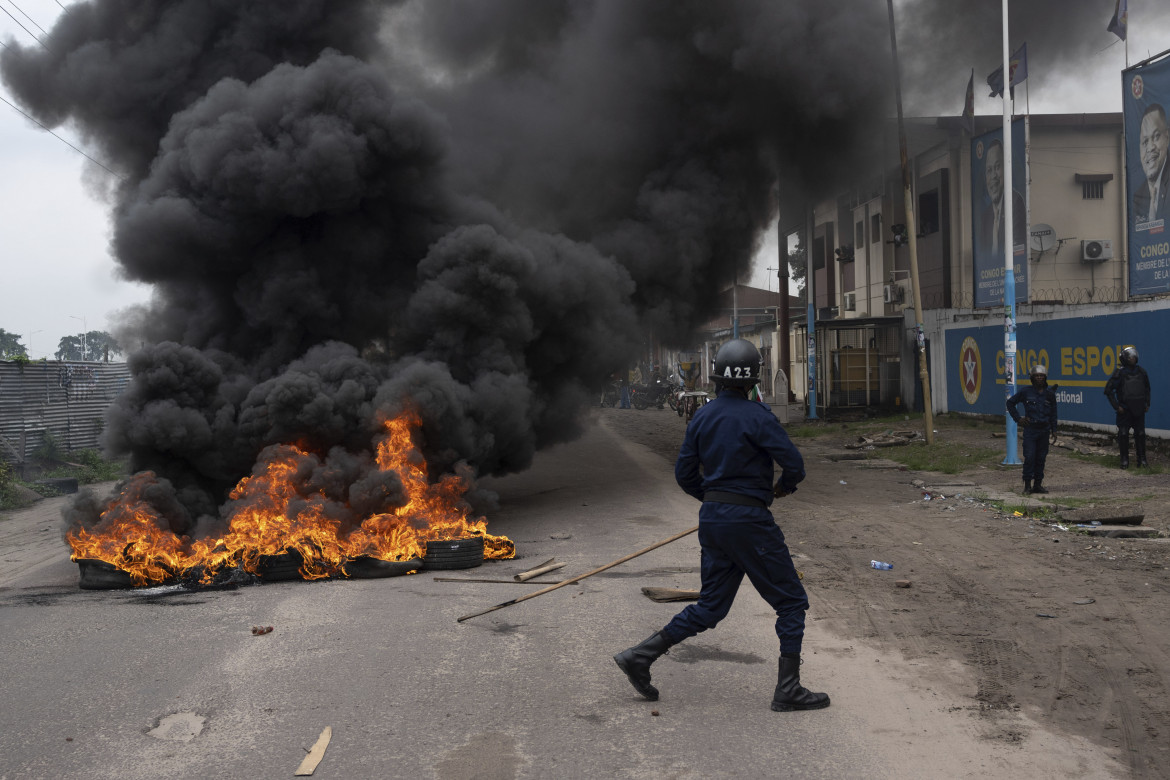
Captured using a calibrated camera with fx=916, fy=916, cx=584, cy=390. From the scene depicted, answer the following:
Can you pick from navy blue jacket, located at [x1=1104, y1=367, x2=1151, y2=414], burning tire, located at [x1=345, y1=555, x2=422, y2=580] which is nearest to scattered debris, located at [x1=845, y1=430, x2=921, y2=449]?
navy blue jacket, located at [x1=1104, y1=367, x2=1151, y2=414]

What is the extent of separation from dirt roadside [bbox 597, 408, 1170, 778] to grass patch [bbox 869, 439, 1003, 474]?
1613 mm

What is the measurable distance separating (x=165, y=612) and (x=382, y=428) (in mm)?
3583

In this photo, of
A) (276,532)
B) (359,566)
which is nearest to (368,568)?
(359,566)

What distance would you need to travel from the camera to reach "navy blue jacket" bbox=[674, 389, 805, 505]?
4352 mm

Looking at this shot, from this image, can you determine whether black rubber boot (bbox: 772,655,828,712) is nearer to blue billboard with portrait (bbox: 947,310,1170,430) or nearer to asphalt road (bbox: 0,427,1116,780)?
asphalt road (bbox: 0,427,1116,780)

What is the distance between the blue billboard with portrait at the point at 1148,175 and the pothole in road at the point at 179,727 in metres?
16.2

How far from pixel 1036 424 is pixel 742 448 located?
8514mm

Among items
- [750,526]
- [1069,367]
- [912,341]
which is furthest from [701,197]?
[750,526]

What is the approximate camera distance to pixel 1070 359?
17078 millimetres

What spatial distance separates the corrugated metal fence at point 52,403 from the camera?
15.8 meters

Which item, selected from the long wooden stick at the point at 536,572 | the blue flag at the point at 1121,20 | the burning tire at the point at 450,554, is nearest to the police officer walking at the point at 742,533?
the long wooden stick at the point at 536,572

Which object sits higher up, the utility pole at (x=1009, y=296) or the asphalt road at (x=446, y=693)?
the utility pole at (x=1009, y=296)

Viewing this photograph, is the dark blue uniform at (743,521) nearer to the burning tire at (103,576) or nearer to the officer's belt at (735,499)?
the officer's belt at (735,499)

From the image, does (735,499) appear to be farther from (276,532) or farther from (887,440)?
(887,440)
